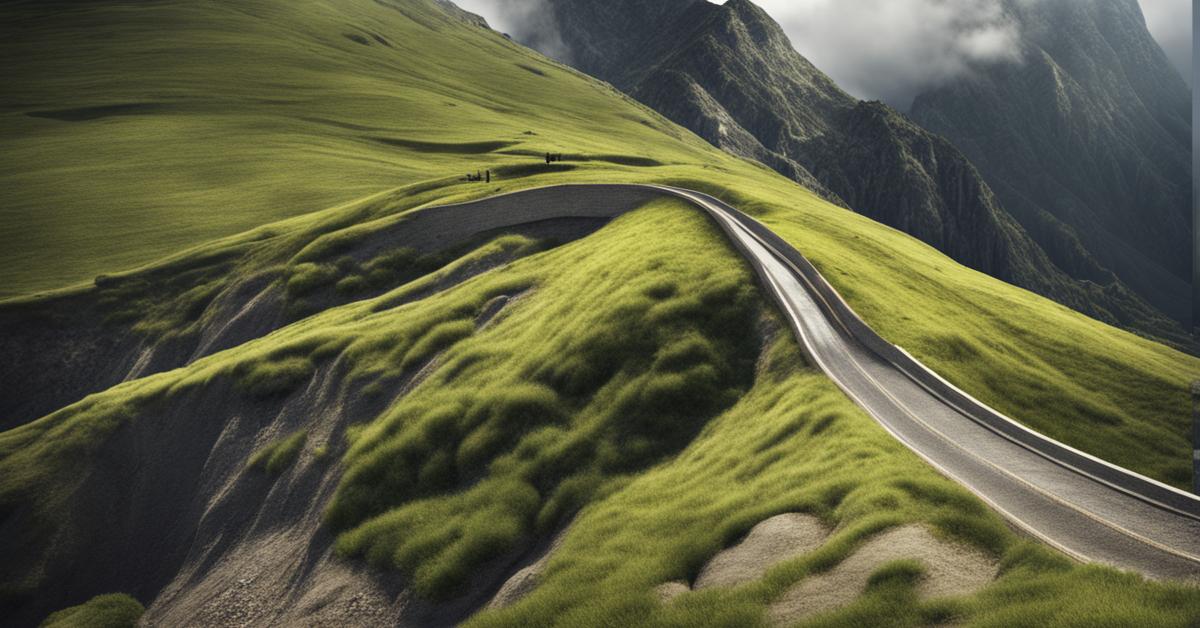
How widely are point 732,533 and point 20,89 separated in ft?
750

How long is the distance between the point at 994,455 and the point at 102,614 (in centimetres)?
4802

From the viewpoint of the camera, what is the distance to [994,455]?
1048 inches

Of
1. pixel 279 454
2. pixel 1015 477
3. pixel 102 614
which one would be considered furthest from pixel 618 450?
pixel 102 614

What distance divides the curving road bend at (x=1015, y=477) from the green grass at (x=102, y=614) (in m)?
42.0

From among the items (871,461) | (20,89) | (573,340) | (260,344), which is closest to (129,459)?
(260,344)

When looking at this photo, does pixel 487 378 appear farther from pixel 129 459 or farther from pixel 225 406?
pixel 129 459

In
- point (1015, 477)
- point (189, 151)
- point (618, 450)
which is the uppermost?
point (1015, 477)

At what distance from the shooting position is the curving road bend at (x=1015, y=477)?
19938 mm

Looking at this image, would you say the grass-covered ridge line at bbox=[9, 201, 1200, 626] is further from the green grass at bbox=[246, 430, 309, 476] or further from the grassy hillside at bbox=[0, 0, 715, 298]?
the grassy hillside at bbox=[0, 0, 715, 298]

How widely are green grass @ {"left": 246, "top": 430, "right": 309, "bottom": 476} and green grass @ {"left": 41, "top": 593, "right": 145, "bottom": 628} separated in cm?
1026

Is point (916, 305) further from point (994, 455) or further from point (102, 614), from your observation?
point (102, 614)

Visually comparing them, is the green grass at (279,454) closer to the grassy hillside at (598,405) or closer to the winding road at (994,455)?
the grassy hillside at (598,405)

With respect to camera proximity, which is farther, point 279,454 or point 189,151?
point 189,151

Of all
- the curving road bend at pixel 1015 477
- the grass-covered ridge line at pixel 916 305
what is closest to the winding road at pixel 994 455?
the curving road bend at pixel 1015 477
